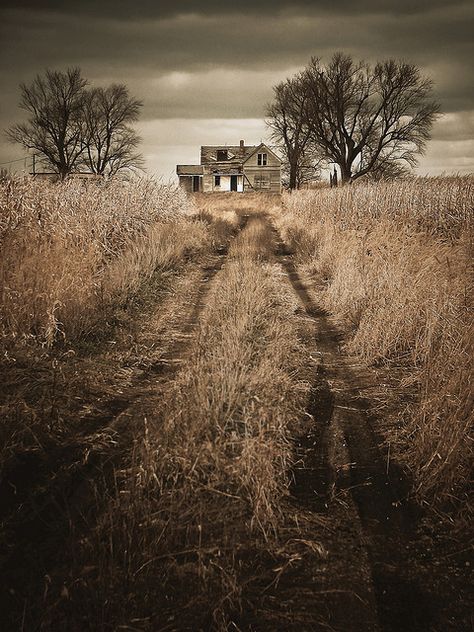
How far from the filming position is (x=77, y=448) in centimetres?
311

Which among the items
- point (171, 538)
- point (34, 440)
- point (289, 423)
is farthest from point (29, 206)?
point (171, 538)

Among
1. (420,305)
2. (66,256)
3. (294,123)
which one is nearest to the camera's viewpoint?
(420,305)

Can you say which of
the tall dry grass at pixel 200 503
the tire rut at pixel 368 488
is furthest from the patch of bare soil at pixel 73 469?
the tire rut at pixel 368 488

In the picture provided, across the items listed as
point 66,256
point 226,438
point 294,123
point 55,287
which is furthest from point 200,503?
point 294,123

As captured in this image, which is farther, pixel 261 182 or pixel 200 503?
pixel 261 182

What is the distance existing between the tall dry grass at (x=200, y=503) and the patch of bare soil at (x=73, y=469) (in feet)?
0.58

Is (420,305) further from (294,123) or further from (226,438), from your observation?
(294,123)

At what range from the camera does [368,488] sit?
9.16 feet

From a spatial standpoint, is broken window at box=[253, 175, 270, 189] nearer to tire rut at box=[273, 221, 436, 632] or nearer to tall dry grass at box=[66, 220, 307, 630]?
tire rut at box=[273, 221, 436, 632]

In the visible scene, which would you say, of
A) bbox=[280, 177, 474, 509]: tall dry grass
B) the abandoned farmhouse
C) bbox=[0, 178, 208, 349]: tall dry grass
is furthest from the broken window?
bbox=[0, 178, 208, 349]: tall dry grass

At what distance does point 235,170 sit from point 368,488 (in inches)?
2158

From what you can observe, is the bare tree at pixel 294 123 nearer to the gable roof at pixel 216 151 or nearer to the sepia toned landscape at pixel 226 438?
the gable roof at pixel 216 151

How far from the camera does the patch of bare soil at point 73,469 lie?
76.9 inches

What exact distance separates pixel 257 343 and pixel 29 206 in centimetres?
444
